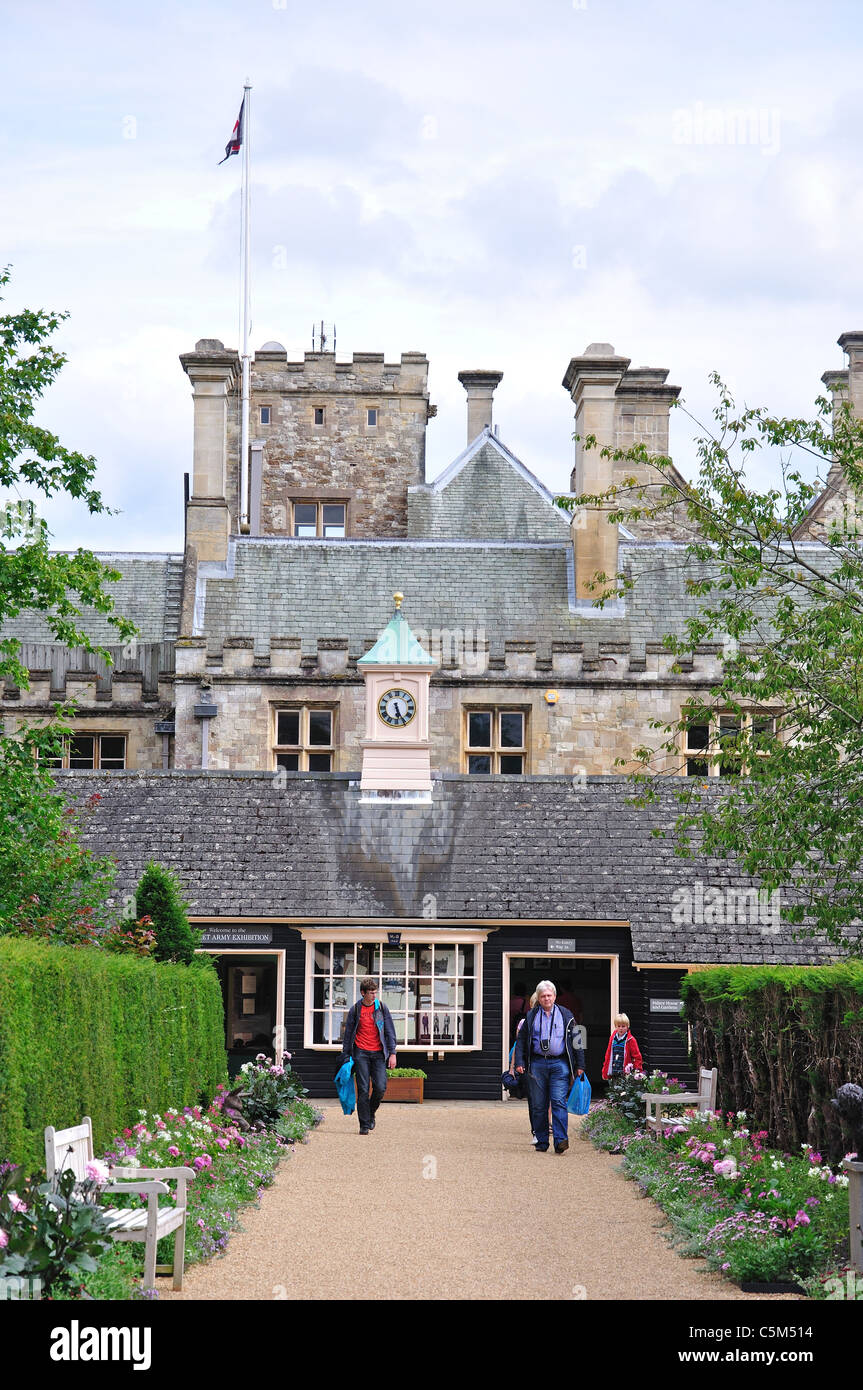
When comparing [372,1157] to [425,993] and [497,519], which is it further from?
[497,519]

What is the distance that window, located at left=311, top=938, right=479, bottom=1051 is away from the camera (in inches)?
875

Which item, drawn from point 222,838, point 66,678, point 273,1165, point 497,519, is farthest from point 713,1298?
point 497,519

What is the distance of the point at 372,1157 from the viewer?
15203mm

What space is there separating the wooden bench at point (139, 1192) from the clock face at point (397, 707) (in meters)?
16.6

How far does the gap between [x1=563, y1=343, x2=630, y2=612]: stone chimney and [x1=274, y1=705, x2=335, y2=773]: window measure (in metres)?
5.41

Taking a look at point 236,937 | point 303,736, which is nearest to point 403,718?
point 303,736

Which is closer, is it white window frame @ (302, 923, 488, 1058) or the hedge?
the hedge

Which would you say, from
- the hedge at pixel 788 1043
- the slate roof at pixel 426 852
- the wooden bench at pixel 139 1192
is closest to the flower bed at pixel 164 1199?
the wooden bench at pixel 139 1192

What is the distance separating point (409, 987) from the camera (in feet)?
73.6

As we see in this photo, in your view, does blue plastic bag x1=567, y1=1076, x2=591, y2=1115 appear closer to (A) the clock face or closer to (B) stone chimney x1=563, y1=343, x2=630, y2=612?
(A) the clock face

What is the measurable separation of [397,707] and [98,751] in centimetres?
740

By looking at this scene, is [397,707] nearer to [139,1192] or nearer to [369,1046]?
[369,1046]

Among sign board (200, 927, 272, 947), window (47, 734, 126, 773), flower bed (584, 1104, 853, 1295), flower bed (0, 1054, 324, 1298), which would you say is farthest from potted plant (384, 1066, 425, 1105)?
window (47, 734, 126, 773)

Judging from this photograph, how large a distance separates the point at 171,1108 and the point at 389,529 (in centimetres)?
2963
